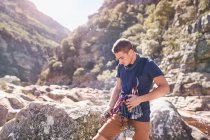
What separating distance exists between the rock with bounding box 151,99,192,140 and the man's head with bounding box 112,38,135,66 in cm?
353

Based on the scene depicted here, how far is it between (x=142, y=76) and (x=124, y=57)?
38 centimetres

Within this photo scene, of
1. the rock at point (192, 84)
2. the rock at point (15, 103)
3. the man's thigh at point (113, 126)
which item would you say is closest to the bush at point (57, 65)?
the rock at point (192, 84)

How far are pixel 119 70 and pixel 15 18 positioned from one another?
195650 mm

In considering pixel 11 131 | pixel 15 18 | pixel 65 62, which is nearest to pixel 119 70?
pixel 11 131

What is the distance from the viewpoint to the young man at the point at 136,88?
16.6ft

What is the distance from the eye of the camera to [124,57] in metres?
5.16

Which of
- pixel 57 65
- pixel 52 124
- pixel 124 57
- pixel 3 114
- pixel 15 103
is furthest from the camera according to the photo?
pixel 57 65

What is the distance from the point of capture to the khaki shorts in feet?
17.2

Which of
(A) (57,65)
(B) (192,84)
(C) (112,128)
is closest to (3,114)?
(C) (112,128)

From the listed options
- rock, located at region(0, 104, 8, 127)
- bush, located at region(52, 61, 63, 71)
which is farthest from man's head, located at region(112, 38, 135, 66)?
bush, located at region(52, 61, 63, 71)

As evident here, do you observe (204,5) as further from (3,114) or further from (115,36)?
(3,114)

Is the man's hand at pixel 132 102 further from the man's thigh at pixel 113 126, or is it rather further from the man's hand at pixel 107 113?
the man's hand at pixel 107 113

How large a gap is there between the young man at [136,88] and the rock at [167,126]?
10.2 ft

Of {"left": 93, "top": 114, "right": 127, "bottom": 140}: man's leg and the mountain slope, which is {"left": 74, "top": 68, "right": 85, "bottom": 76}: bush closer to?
the mountain slope
